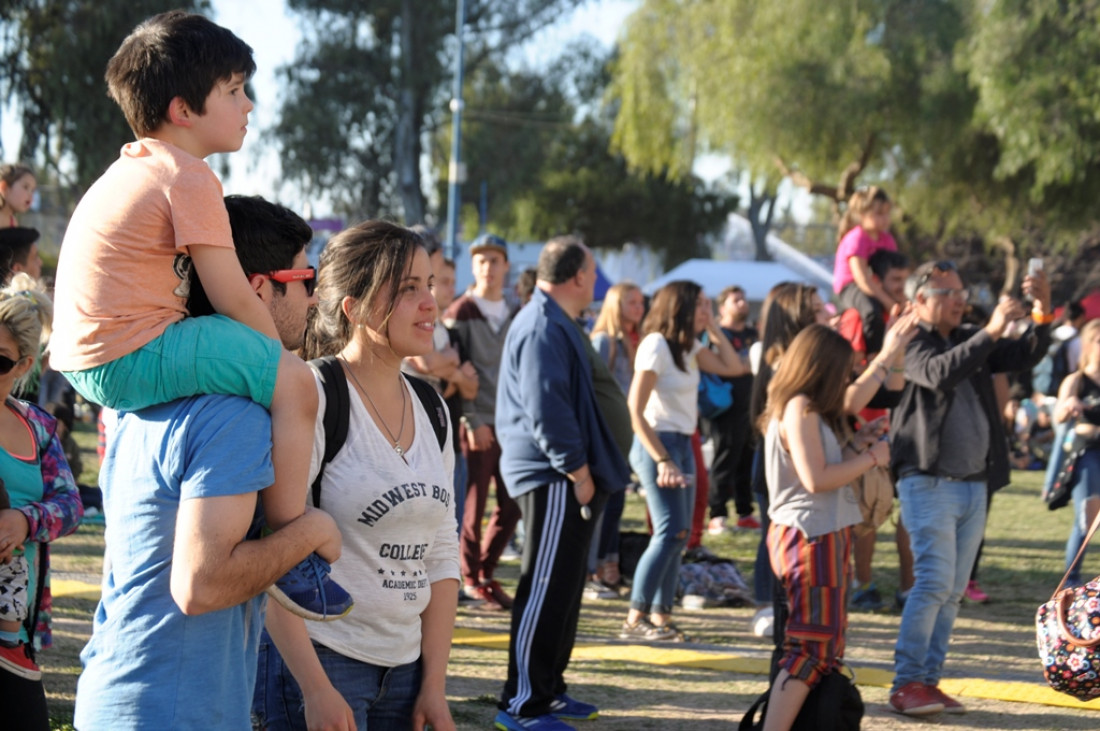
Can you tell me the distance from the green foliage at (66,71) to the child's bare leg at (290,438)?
21437 mm

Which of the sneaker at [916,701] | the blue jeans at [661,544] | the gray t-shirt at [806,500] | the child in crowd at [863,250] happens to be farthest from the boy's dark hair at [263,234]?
the child in crowd at [863,250]

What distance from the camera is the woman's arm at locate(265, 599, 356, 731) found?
2.58 metres

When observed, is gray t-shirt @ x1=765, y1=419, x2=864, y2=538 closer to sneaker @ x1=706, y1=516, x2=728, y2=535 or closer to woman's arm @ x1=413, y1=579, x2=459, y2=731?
woman's arm @ x1=413, y1=579, x2=459, y2=731

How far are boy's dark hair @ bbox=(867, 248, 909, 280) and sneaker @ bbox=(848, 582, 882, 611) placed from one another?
2.08 m

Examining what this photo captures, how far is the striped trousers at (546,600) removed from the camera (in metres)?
5.18

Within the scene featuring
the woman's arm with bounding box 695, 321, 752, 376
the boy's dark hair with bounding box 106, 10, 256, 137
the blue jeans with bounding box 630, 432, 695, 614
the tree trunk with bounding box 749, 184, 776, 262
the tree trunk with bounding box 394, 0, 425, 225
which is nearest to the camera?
the boy's dark hair with bounding box 106, 10, 256, 137

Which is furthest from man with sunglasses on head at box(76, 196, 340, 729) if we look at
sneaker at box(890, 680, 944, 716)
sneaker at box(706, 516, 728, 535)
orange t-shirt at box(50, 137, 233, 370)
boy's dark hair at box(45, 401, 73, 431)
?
sneaker at box(706, 516, 728, 535)

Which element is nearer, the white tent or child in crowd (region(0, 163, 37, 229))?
child in crowd (region(0, 163, 37, 229))

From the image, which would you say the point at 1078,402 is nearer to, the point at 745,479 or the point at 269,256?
the point at 745,479

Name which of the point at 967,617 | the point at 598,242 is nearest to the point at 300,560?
the point at 967,617

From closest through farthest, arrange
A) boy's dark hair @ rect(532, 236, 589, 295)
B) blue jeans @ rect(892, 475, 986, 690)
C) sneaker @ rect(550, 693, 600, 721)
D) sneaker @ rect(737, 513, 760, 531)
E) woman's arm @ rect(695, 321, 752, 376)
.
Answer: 1. sneaker @ rect(550, 693, 600, 721)
2. blue jeans @ rect(892, 475, 986, 690)
3. boy's dark hair @ rect(532, 236, 589, 295)
4. woman's arm @ rect(695, 321, 752, 376)
5. sneaker @ rect(737, 513, 760, 531)

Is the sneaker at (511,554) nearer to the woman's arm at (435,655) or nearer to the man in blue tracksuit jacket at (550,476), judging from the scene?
the man in blue tracksuit jacket at (550,476)

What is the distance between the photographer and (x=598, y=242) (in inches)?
2186

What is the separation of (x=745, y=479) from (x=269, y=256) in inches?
355
